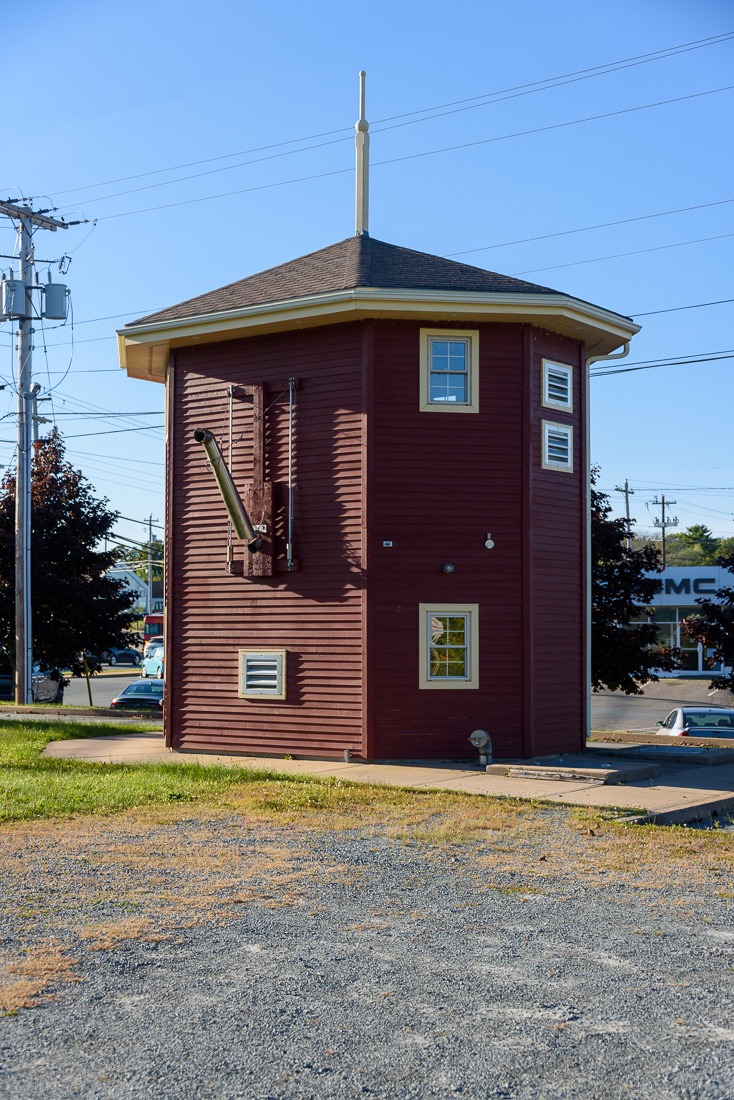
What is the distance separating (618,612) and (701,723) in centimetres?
308

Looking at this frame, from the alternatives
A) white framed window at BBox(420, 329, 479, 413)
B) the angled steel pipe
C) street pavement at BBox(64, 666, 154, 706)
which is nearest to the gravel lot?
the angled steel pipe

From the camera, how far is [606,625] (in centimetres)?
2220

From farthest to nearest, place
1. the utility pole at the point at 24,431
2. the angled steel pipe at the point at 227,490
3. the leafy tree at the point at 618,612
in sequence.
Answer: the utility pole at the point at 24,431, the leafy tree at the point at 618,612, the angled steel pipe at the point at 227,490

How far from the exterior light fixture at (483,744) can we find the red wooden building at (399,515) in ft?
2.24

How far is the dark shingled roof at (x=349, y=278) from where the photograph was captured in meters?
14.8

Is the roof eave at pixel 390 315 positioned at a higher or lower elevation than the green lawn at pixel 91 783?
higher

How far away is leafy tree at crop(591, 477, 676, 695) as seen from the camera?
2177cm

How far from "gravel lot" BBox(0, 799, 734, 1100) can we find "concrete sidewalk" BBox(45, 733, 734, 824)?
2.10 metres

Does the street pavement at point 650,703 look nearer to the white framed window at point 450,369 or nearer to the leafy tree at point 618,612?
the leafy tree at point 618,612

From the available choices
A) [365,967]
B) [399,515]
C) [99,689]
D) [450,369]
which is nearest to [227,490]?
[399,515]

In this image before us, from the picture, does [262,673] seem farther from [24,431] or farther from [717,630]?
[24,431]

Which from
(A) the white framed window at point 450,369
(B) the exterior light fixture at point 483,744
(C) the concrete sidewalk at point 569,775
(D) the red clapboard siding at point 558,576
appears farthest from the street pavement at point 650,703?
(A) the white framed window at point 450,369

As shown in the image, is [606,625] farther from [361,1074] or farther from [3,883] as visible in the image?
[361,1074]

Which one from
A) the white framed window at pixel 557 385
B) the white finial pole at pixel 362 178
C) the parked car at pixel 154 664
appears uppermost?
the white finial pole at pixel 362 178
